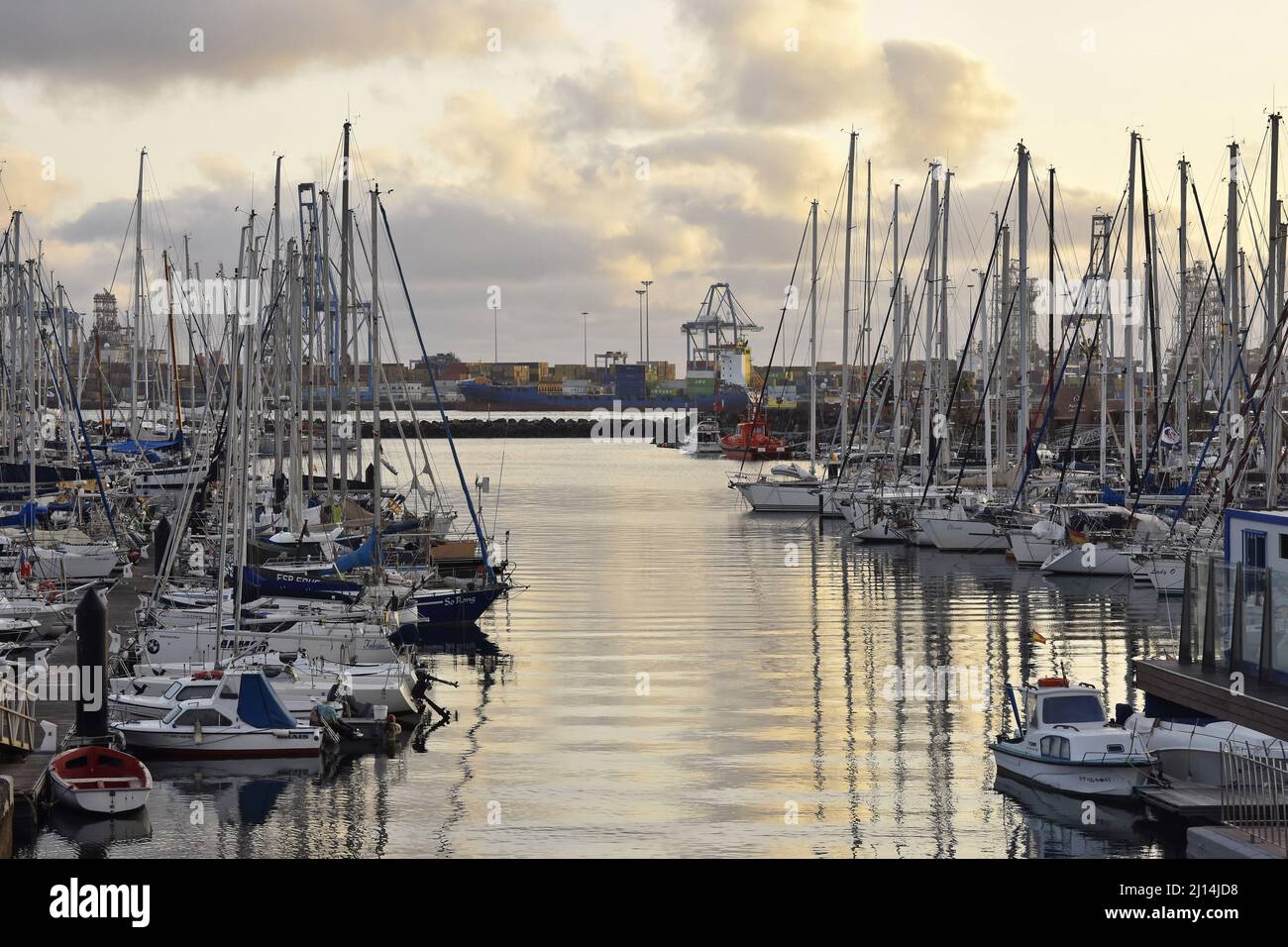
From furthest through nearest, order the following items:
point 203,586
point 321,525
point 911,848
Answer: point 321,525 → point 203,586 → point 911,848

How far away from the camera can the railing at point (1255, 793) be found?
16609 millimetres

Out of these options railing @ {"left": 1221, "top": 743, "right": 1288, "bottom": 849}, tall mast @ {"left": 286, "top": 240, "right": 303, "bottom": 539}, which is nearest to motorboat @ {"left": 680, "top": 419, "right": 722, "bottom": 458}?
tall mast @ {"left": 286, "top": 240, "right": 303, "bottom": 539}

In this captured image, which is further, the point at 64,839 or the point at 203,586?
the point at 203,586

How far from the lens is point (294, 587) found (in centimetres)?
3344

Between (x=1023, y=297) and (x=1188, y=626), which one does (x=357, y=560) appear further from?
(x=1023, y=297)

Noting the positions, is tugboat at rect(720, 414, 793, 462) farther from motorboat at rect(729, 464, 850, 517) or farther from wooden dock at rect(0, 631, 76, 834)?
wooden dock at rect(0, 631, 76, 834)

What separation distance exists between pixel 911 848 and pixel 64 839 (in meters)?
10.7

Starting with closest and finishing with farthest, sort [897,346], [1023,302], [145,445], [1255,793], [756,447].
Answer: [1255,793] → [1023,302] → [897,346] → [145,445] → [756,447]

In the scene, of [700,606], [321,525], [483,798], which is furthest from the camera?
[321,525]

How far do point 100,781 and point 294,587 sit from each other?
13.1 meters

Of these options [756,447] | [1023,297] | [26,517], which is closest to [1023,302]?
[1023,297]
